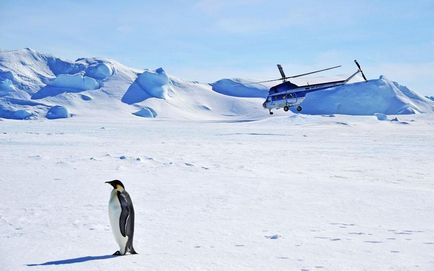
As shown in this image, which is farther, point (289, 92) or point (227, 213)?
point (289, 92)

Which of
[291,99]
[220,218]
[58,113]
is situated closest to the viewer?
[220,218]

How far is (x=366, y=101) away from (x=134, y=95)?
42.5 m

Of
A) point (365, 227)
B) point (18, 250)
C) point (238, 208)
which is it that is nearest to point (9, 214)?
point (18, 250)

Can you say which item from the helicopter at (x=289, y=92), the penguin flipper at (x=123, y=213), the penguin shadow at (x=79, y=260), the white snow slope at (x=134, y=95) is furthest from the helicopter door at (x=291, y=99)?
the white snow slope at (x=134, y=95)

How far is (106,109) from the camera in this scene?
81000mm

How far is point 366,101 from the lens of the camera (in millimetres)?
76688

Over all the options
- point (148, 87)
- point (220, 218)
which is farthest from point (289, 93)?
point (148, 87)

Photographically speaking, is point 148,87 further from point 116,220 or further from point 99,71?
point 116,220

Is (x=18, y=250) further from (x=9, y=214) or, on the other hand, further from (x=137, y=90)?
(x=137, y=90)

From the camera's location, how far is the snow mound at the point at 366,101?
76.6 meters

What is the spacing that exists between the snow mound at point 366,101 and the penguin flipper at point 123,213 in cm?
7593

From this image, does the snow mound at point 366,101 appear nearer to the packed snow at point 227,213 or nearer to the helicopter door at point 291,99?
the packed snow at point 227,213

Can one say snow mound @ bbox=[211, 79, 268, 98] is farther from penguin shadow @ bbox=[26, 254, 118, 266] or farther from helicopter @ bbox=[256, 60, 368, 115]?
penguin shadow @ bbox=[26, 254, 118, 266]

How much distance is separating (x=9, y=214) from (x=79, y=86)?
81.4m
